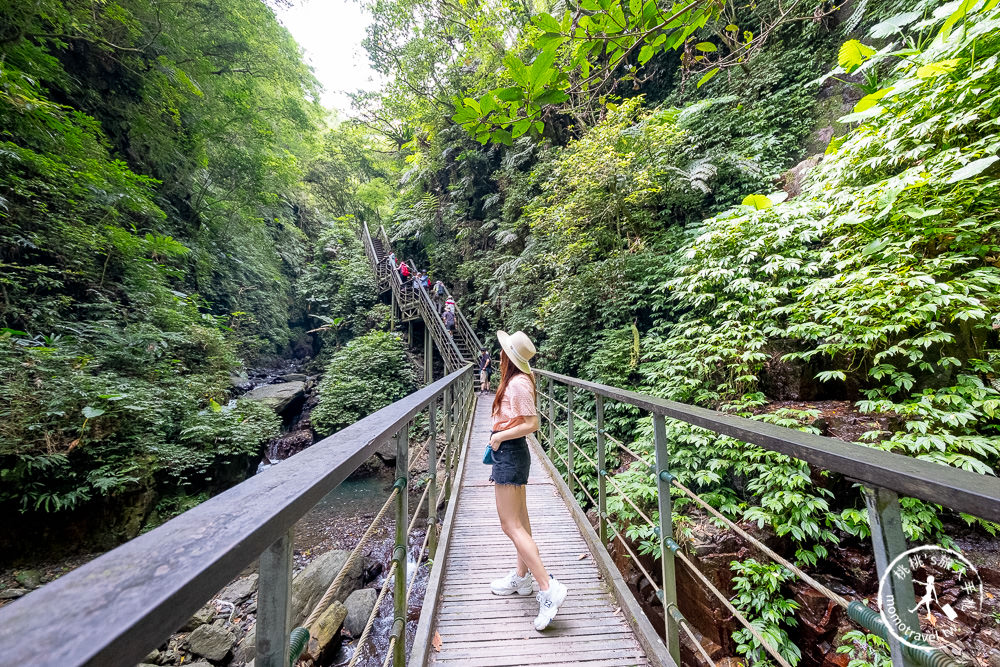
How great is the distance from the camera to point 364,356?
10195 millimetres

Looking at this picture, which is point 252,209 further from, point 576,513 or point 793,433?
point 793,433

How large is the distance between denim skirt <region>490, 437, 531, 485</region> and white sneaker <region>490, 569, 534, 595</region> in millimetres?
555

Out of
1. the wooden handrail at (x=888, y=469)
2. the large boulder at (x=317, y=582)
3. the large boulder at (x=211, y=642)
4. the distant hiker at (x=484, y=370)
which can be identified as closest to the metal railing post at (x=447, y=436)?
the large boulder at (x=317, y=582)

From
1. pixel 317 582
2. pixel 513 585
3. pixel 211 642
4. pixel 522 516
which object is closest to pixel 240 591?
pixel 211 642

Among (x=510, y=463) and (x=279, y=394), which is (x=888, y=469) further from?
(x=279, y=394)

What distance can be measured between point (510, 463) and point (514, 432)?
194mm

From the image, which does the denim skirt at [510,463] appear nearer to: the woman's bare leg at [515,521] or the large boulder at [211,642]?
the woman's bare leg at [515,521]

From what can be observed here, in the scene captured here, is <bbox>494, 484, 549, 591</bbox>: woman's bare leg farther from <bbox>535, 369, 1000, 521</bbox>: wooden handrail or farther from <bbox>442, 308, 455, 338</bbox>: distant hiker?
<bbox>442, 308, 455, 338</bbox>: distant hiker

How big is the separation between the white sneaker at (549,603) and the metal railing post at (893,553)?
139 cm

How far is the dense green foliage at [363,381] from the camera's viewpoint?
9.23 meters

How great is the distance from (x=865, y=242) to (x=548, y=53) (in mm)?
3605

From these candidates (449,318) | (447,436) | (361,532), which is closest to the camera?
(447,436)

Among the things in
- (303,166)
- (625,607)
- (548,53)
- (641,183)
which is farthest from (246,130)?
(625,607)

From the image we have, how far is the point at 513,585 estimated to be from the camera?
2.06 m
